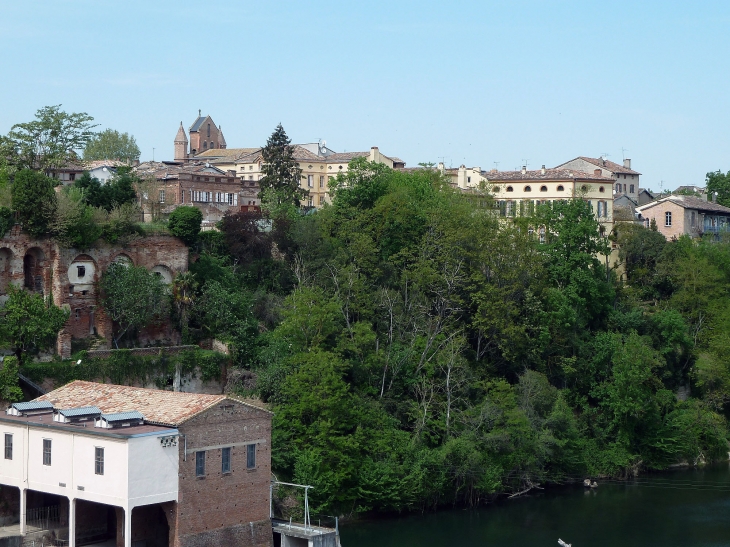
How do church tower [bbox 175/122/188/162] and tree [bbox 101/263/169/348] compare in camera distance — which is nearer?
tree [bbox 101/263/169/348]

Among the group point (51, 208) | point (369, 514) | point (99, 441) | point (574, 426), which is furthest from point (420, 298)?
point (99, 441)

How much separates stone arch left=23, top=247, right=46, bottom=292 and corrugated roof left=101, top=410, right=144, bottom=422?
54.8 feet

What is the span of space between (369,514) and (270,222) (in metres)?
24.5

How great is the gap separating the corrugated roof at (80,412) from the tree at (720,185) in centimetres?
8573

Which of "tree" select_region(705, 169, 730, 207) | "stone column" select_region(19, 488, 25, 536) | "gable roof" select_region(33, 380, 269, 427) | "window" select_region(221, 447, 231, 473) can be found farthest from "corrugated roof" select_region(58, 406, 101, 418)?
"tree" select_region(705, 169, 730, 207)

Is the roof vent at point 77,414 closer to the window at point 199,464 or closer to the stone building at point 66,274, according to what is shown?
the window at point 199,464

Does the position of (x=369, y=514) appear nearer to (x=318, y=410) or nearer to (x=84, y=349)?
(x=318, y=410)

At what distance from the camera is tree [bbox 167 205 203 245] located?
60.5 m

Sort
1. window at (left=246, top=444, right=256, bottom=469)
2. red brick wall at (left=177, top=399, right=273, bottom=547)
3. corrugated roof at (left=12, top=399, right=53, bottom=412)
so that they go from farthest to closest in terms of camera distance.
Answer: corrugated roof at (left=12, top=399, right=53, bottom=412) < window at (left=246, top=444, right=256, bottom=469) < red brick wall at (left=177, top=399, right=273, bottom=547)

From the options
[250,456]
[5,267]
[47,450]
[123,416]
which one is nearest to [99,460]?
[123,416]

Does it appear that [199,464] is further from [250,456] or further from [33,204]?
[33,204]

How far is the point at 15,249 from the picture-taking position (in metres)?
55.0

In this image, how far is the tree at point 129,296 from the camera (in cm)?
5644

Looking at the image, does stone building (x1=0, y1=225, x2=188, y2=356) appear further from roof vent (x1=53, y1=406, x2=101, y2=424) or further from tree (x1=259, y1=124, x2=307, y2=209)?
tree (x1=259, y1=124, x2=307, y2=209)
